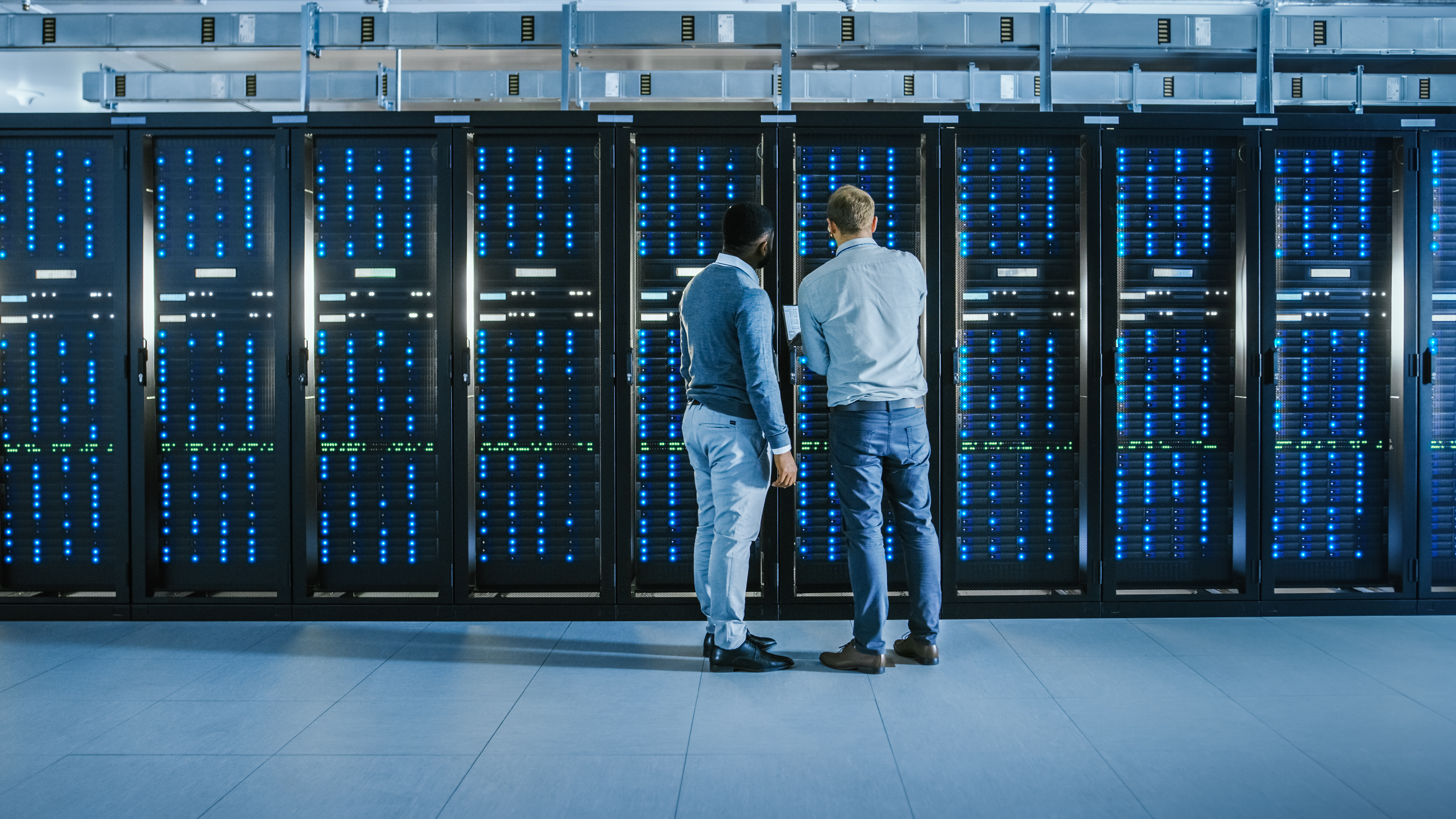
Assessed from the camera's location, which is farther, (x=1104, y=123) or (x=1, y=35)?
(x=1, y=35)

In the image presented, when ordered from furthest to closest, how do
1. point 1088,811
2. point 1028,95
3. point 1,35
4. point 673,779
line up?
point 1028,95, point 1,35, point 673,779, point 1088,811

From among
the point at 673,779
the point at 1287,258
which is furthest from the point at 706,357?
the point at 1287,258

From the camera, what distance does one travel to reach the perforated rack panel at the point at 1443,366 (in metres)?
3.79

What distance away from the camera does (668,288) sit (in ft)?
12.2

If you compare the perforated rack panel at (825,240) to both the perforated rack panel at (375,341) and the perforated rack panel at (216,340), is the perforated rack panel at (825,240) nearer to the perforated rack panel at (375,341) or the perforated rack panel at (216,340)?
the perforated rack panel at (375,341)

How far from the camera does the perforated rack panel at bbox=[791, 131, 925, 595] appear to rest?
3697 mm

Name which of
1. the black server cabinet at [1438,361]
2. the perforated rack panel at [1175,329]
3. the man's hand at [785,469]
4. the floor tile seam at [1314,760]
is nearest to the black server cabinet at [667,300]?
the man's hand at [785,469]

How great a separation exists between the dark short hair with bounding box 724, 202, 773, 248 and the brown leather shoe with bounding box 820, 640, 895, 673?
148 cm

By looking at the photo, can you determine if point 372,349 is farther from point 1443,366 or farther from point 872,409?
point 1443,366

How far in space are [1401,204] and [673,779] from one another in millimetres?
3988

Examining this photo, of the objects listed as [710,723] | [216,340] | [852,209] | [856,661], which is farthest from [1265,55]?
[216,340]

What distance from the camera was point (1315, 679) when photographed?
9.60ft

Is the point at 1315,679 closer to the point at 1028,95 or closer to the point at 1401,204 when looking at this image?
the point at 1401,204

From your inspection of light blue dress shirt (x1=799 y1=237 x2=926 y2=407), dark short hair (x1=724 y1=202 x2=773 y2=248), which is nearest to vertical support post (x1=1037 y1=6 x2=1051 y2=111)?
light blue dress shirt (x1=799 y1=237 x2=926 y2=407)
